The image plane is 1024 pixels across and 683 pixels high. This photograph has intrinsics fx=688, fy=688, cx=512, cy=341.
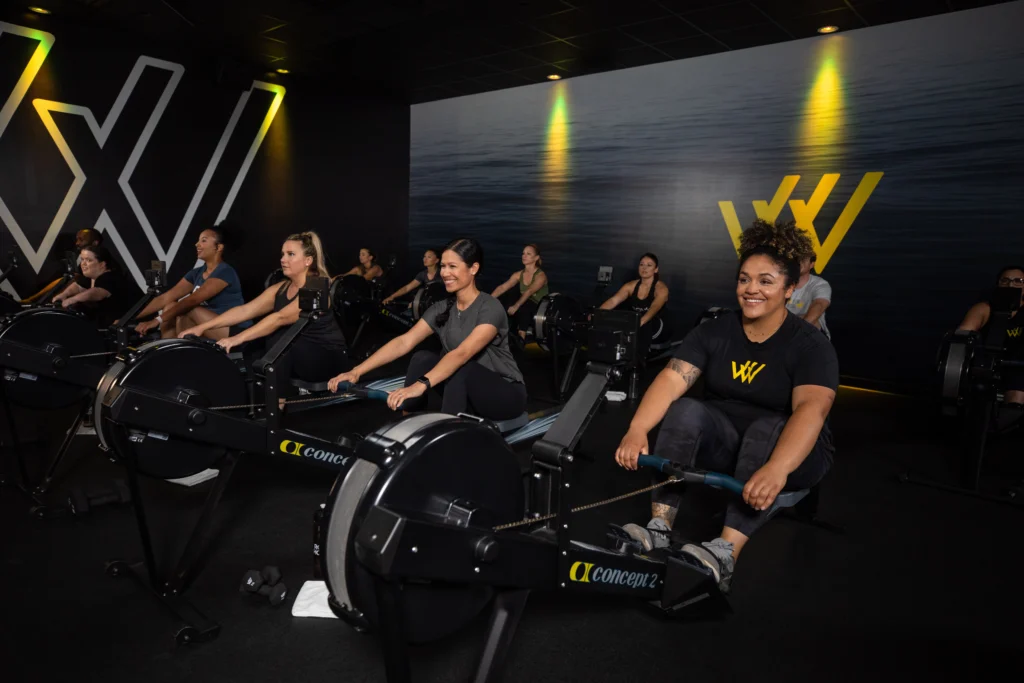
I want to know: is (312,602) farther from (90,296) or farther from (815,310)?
(815,310)

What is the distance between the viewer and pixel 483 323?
321 cm

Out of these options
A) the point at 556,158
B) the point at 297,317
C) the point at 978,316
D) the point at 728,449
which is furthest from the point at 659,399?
the point at 556,158

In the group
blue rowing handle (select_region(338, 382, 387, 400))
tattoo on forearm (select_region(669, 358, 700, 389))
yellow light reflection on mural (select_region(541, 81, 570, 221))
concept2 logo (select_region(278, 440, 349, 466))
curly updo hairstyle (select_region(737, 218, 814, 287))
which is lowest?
concept2 logo (select_region(278, 440, 349, 466))

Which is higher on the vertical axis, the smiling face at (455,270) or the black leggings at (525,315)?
the smiling face at (455,270)

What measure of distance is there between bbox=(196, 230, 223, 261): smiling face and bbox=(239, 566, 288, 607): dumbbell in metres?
2.62

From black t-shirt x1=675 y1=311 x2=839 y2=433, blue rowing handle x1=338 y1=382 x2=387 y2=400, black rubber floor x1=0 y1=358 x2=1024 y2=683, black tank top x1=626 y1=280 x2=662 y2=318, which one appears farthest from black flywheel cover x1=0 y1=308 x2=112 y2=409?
black tank top x1=626 y1=280 x2=662 y2=318

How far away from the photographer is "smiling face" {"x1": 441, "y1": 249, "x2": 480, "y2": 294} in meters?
3.13

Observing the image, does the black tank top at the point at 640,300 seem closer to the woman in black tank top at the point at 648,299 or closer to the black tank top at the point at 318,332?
the woman in black tank top at the point at 648,299

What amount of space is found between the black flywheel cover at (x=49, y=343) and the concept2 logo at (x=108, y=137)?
139 inches

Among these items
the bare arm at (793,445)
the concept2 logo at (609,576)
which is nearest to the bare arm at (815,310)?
the bare arm at (793,445)

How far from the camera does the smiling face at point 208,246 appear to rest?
4.41 m

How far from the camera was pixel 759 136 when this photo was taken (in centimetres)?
706

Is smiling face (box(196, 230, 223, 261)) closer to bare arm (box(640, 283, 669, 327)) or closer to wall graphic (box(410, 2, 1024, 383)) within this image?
bare arm (box(640, 283, 669, 327))

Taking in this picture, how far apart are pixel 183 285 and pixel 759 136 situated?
5.61 metres
